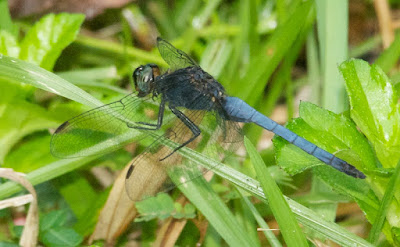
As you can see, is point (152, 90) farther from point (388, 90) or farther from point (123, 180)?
point (388, 90)

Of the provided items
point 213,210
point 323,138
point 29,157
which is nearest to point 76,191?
point 29,157

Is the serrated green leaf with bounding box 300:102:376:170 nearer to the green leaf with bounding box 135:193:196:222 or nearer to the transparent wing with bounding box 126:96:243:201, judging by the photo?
the transparent wing with bounding box 126:96:243:201

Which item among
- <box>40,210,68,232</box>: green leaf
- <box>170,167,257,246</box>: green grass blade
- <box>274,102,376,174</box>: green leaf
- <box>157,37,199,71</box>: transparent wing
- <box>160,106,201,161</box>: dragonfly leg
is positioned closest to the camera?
<box>274,102,376,174</box>: green leaf

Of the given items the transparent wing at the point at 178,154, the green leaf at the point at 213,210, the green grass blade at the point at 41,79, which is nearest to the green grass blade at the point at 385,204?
the green leaf at the point at 213,210

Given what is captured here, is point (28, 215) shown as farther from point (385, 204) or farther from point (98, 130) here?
point (385, 204)

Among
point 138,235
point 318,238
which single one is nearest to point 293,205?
point 318,238

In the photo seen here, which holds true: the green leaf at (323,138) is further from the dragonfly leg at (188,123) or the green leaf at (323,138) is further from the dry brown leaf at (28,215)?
the dry brown leaf at (28,215)

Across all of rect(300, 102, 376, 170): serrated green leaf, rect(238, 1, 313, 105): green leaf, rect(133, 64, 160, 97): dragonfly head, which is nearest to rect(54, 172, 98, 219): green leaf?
rect(133, 64, 160, 97): dragonfly head
